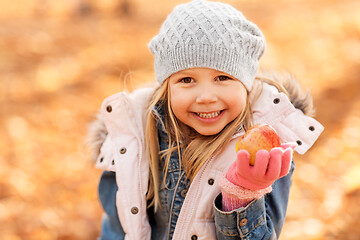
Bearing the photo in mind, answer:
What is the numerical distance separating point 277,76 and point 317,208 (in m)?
1.84

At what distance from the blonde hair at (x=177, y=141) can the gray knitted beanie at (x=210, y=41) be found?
0.16 m

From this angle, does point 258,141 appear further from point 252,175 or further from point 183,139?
point 183,139

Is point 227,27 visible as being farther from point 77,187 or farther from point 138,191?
point 77,187

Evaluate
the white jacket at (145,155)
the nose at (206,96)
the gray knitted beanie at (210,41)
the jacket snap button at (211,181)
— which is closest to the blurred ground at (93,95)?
the white jacket at (145,155)

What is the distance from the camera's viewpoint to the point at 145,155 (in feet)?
6.80

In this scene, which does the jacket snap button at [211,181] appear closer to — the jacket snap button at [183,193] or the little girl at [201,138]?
the little girl at [201,138]

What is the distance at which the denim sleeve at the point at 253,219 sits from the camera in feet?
5.51

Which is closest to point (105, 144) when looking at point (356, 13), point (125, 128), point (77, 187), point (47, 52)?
point (125, 128)

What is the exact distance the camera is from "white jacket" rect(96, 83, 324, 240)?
1870 millimetres

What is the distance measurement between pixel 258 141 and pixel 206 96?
0.96 feet

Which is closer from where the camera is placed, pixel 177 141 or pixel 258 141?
pixel 258 141

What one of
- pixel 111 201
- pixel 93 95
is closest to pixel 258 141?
pixel 111 201

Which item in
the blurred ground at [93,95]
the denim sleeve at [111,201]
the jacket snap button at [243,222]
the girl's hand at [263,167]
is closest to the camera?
the girl's hand at [263,167]

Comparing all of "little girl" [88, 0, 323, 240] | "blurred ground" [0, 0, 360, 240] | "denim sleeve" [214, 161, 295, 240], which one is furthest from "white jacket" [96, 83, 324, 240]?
"blurred ground" [0, 0, 360, 240]
